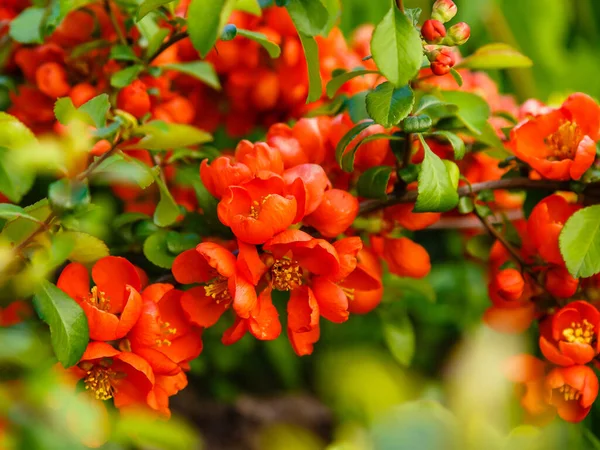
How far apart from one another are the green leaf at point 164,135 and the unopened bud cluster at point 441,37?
0.54ft

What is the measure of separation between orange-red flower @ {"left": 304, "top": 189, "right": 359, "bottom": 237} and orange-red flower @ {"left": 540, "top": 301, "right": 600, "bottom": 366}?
16cm

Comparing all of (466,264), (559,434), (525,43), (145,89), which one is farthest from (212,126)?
(525,43)

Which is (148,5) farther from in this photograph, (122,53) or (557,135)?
(557,135)

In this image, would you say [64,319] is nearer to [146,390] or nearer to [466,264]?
[146,390]

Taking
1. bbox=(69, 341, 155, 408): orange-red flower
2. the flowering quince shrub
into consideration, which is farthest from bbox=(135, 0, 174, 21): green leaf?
bbox=(69, 341, 155, 408): orange-red flower

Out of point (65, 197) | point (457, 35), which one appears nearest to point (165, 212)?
point (65, 197)

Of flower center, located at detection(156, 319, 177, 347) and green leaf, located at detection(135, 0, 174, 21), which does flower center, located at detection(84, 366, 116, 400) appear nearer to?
flower center, located at detection(156, 319, 177, 347)

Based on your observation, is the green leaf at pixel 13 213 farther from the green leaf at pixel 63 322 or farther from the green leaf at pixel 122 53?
the green leaf at pixel 122 53

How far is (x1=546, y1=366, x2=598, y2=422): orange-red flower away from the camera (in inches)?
20.2

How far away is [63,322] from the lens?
0.45 metres

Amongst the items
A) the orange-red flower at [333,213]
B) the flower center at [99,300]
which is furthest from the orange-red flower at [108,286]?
the orange-red flower at [333,213]

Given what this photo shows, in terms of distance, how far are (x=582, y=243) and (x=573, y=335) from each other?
7 centimetres

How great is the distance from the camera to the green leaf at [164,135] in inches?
20.0

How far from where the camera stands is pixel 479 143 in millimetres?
619
